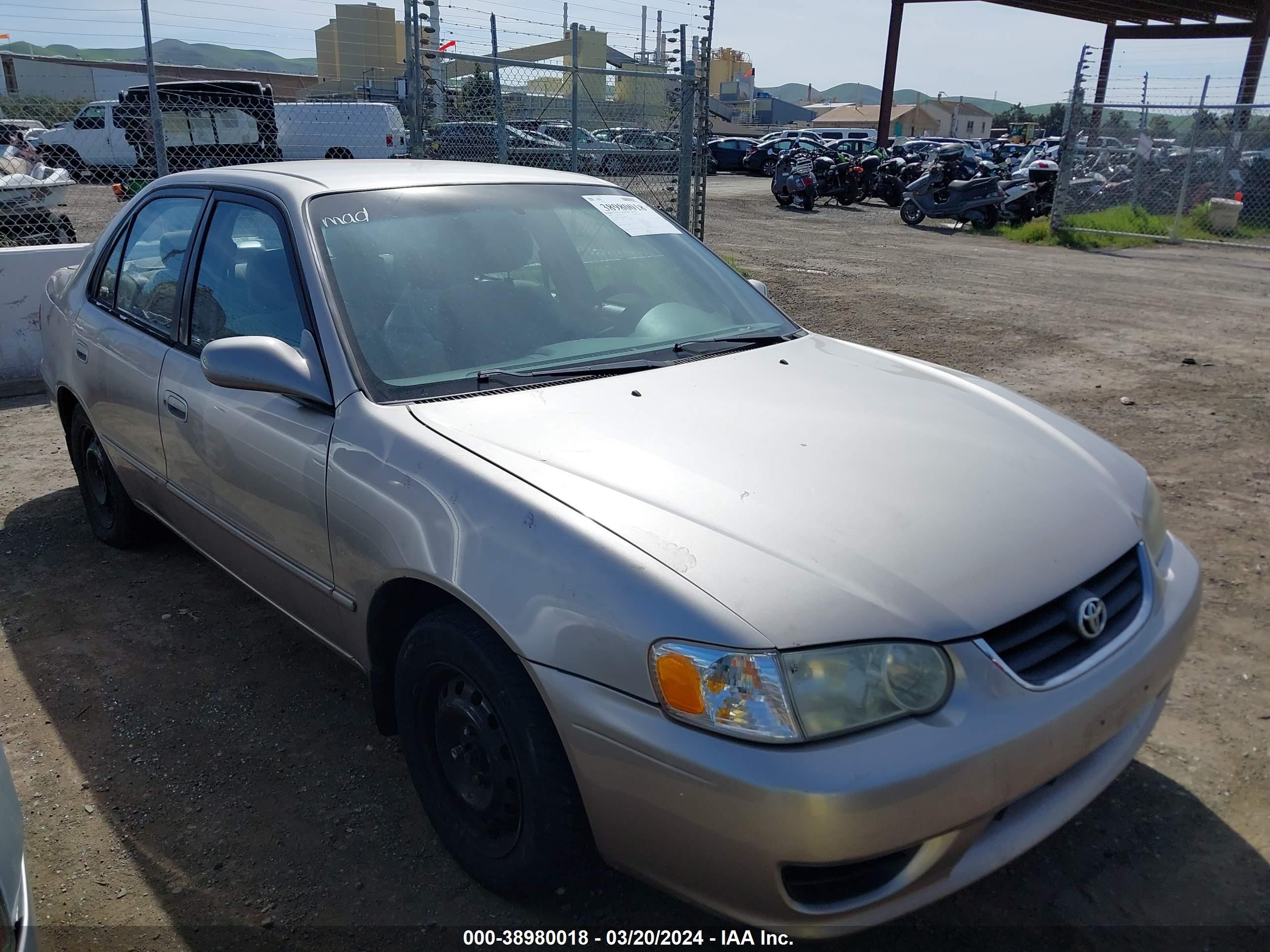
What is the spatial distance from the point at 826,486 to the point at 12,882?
67.1 inches

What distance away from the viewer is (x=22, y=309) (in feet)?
22.3

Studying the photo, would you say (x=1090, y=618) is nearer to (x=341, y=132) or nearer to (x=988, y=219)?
(x=988, y=219)

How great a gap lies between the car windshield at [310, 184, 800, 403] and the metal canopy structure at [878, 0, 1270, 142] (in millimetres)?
20746

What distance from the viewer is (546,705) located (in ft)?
6.53

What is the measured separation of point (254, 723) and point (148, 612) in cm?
102

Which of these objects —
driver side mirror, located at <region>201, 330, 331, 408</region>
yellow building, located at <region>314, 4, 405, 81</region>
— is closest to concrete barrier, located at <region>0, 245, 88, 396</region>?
yellow building, located at <region>314, 4, 405, 81</region>

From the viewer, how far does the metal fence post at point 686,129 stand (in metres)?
9.91

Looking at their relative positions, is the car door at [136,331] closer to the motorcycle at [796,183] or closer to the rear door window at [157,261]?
the rear door window at [157,261]

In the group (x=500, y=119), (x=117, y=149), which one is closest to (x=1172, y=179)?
(x=500, y=119)

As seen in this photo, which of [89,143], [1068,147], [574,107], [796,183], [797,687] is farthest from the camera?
[89,143]

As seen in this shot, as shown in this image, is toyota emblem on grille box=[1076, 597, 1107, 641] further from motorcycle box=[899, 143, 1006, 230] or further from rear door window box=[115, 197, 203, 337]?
motorcycle box=[899, 143, 1006, 230]

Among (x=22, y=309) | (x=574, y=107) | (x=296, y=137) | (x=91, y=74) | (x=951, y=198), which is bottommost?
(x=22, y=309)

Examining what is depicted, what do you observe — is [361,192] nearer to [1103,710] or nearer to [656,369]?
[656,369]

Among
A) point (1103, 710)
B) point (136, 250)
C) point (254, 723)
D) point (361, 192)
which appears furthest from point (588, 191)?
point (1103, 710)
